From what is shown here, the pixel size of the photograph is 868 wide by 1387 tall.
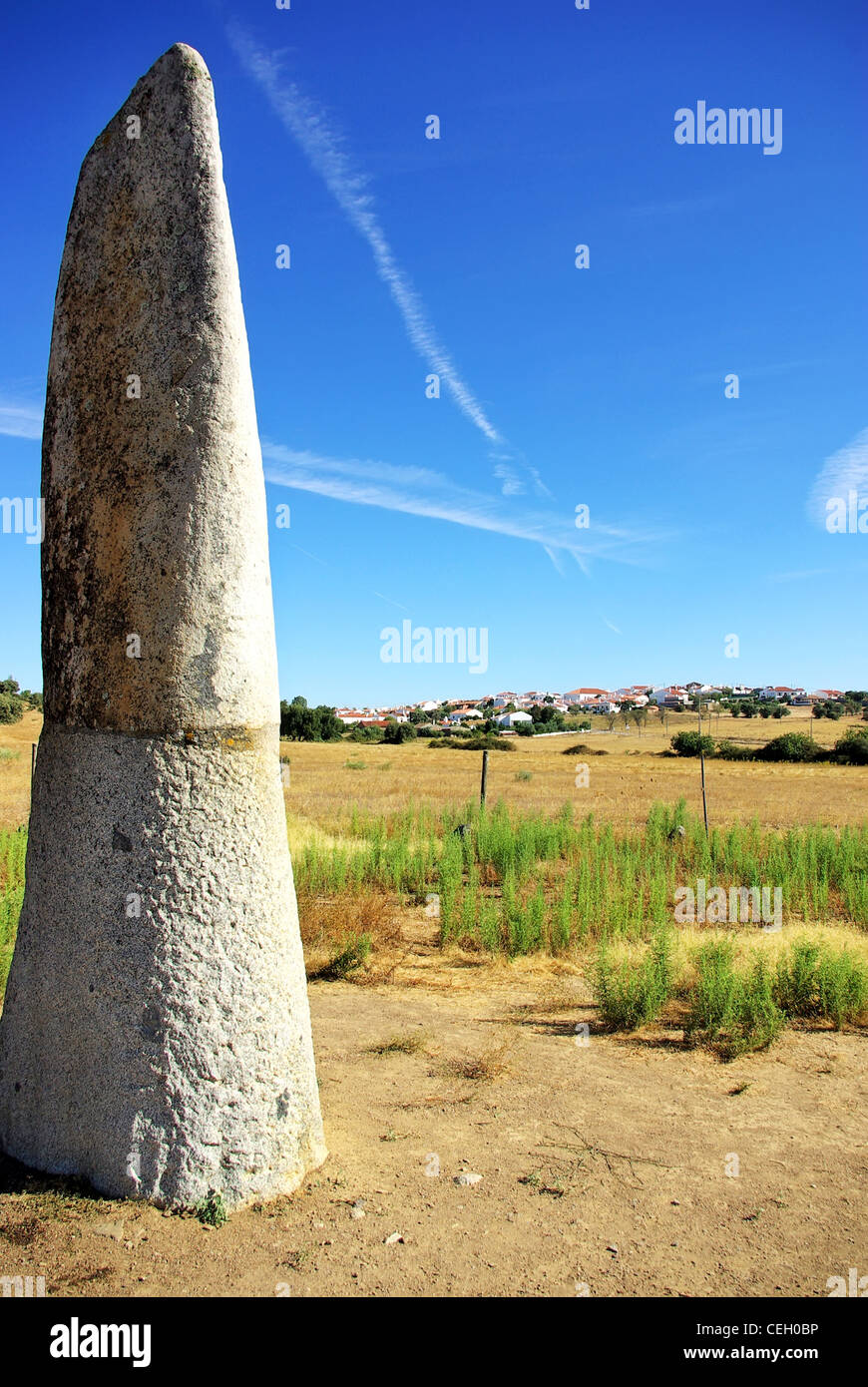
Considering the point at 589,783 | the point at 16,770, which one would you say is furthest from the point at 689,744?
the point at 16,770

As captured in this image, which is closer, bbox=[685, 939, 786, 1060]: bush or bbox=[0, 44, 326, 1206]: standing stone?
bbox=[0, 44, 326, 1206]: standing stone

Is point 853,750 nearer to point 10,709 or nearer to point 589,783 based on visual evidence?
point 589,783

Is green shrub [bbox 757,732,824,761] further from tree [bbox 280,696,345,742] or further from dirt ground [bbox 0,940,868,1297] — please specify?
dirt ground [bbox 0,940,868,1297]

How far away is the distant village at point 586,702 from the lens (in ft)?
279

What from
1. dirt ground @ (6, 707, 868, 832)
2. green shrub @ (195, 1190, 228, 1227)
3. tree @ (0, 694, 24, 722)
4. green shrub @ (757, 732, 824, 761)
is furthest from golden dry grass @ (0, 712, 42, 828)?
green shrub @ (757, 732, 824, 761)

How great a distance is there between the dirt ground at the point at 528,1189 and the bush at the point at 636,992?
183 mm

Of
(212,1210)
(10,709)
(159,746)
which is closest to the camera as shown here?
(212,1210)

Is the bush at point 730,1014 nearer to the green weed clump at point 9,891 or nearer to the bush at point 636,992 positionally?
the bush at point 636,992

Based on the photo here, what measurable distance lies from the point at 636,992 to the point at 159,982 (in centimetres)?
358

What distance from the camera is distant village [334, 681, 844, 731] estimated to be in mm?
85125

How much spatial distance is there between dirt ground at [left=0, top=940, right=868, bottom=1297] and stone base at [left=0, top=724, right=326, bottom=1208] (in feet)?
0.60

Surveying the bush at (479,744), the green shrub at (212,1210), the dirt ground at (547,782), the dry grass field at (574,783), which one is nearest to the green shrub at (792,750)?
the dry grass field at (574,783)

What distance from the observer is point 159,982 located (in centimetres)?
307
